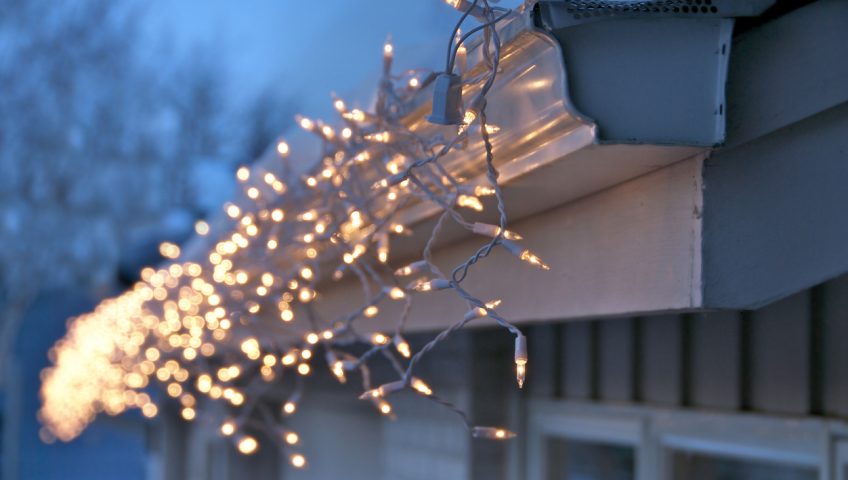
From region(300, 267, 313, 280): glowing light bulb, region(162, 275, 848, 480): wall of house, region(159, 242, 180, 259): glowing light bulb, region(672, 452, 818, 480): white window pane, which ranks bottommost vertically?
region(672, 452, 818, 480): white window pane

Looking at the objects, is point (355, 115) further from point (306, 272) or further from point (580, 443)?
point (580, 443)

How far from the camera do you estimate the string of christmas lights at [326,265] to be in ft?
4.01

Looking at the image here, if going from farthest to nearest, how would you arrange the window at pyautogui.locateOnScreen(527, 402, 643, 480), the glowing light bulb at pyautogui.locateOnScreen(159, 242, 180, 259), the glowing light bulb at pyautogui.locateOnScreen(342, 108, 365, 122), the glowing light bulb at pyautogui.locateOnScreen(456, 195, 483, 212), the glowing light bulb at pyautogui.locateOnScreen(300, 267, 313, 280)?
the glowing light bulb at pyautogui.locateOnScreen(159, 242, 180, 259), the window at pyautogui.locateOnScreen(527, 402, 643, 480), the glowing light bulb at pyautogui.locateOnScreen(300, 267, 313, 280), the glowing light bulb at pyautogui.locateOnScreen(342, 108, 365, 122), the glowing light bulb at pyautogui.locateOnScreen(456, 195, 483, 212)

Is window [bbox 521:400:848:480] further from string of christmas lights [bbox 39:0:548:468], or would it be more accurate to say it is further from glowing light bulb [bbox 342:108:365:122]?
glowing light bulb [bbox 342:108:365:122]

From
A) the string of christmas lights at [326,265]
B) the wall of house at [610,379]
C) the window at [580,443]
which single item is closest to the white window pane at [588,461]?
the window at [580,443]

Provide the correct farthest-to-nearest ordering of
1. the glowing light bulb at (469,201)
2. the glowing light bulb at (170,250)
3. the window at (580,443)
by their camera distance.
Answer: the glowing light bulb at (170,250) < the window at (580,443) < the glowing light bulb at (469,201)

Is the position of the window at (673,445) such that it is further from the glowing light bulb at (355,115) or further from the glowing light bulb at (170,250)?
the glowing light bulb at (170,250)

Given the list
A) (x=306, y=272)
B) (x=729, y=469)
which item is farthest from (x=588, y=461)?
(x=306, y=272)

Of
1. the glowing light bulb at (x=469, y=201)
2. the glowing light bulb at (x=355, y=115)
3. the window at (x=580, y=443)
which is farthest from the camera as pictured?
the window at (x=580, y=443)

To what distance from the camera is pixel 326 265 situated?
8.66ft

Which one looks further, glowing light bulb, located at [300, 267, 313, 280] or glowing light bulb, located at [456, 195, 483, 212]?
glowing light bulb, located at [300, 267, 313, 280]

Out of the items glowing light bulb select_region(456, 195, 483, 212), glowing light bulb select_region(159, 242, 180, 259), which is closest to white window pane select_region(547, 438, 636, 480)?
glowing light bulb select_region(456, 195, 483, 212)

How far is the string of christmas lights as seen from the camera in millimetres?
1223

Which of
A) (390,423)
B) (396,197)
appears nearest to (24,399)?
(390,423)
